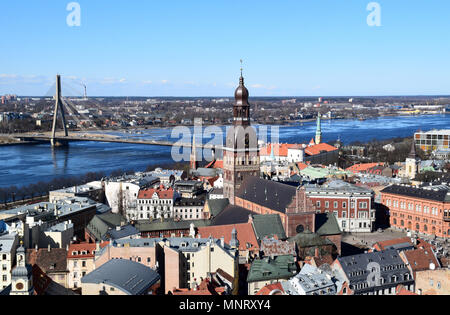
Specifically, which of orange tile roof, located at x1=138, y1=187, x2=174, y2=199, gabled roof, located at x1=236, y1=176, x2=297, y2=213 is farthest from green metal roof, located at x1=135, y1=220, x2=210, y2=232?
orange tile roof, located at x1=138, y1=187, x2=174, y2=199

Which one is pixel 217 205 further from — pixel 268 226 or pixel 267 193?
pixel 268 226

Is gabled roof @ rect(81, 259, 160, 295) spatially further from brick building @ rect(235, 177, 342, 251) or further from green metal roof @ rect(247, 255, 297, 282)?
brick building @ rect(235, 177, 342, 251)

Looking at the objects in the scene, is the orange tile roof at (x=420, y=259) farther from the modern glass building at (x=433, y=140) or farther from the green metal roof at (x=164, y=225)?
the modern glass building at (x=433, y=140)

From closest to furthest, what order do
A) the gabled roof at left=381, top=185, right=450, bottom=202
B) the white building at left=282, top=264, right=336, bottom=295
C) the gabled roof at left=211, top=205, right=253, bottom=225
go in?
the white building at left=282, top=264, right=336, bottom=295
the gabled roof at left=211, top=205, right=253, bottom=225
the gabled roof at left=381, top=185, right=450, bottom=202

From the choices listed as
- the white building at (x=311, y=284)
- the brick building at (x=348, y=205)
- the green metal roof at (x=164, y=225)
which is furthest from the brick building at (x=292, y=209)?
the white building at (x=311, y=284)

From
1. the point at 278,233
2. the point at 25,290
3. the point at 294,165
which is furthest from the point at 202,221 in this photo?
the point at 294,165

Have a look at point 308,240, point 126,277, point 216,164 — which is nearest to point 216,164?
point 216,164
